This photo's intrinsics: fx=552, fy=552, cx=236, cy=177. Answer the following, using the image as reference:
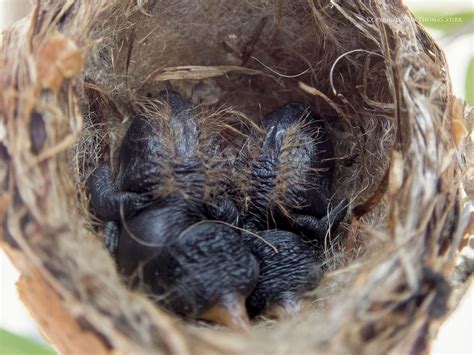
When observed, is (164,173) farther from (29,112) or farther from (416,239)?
(416,239)

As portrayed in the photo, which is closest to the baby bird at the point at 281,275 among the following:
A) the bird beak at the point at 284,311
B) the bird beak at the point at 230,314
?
the bird beak at the point at 284,311

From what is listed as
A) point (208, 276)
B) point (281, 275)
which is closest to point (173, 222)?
point (208, 276)

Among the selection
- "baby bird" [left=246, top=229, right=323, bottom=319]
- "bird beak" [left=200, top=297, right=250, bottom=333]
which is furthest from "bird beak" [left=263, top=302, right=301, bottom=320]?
"bird beak" [left=200, top=297, right=250, bottom=333]

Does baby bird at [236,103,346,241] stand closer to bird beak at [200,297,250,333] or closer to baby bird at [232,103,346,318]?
baby bird at [232,103,346,318]

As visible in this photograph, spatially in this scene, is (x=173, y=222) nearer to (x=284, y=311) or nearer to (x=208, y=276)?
(x=208, y=276)

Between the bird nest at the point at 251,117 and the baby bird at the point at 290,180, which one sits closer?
the bird nest at the point at 251,117

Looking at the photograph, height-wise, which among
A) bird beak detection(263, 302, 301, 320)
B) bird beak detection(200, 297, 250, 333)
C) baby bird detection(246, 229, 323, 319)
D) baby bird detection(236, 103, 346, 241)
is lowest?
bird beak detection(200, 297, 250, 333)

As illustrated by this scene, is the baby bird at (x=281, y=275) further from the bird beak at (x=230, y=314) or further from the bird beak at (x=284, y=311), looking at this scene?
the bird beak at (x=230, y=314)
